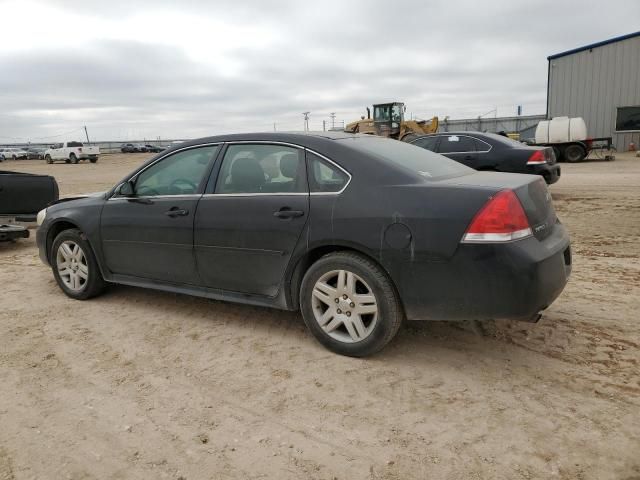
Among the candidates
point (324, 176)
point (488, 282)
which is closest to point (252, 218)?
point (324, 176)

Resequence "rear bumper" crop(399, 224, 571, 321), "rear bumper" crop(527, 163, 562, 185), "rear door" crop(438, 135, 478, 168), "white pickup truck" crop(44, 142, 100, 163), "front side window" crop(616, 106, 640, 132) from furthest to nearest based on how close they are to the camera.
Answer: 1. "white pickup truck" crop(44, 142, 100, 163)
2. "front side window" crop(616, 106, 640, 132)
3. "rear door" crop(438, 135, 478, 168)
4. "rear bumper" crop(527, 163, 562, 185)
5. "rear bumper" crop(399, 224, 571, 321)

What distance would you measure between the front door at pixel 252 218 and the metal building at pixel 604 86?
2793 cm

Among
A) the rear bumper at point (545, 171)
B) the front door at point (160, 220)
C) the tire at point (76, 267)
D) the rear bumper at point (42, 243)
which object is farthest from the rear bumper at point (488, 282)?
the rear bumper at point (545, 171)

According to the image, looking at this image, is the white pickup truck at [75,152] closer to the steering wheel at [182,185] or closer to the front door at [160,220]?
the front door at [160,220]

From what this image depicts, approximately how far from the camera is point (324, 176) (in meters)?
3.50

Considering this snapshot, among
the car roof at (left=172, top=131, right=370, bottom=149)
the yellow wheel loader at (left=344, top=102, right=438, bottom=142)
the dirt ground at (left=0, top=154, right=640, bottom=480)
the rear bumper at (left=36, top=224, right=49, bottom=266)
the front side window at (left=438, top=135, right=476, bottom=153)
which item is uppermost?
the yellow wheel loader at (left=344, top=102, right=438, bottom=142)

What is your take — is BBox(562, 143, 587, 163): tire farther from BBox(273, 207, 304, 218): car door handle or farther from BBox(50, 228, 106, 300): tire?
BBox(50, 228, 106, 300): tire

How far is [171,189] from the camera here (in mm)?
4242

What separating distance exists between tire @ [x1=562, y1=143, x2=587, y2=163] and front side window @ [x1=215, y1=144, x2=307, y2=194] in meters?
21.4

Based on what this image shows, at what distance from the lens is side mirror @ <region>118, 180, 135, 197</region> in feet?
14.6

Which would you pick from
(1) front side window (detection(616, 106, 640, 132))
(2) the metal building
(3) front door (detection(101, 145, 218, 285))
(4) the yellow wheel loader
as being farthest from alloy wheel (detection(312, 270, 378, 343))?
(1) front side window (detection(616, 106, 640, 132))

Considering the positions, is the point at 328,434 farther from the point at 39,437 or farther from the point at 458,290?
the point at 39,437

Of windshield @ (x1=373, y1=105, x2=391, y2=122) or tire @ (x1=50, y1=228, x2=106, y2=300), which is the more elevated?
windshield @ (x1=373, y1=105, x2=391, y2=122)

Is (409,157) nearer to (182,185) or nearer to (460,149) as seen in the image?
(182,185)
